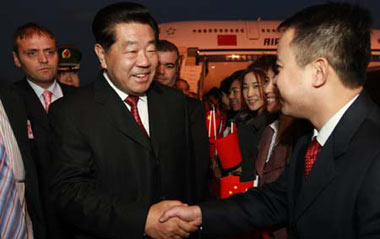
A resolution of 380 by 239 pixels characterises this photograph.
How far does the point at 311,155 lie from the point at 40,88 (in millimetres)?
2881

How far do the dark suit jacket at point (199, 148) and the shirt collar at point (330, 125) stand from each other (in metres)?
1.17

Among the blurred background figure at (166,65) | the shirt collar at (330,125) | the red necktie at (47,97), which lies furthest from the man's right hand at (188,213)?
the red necktie at (47,97)

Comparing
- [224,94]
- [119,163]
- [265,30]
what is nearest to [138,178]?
[119,163]

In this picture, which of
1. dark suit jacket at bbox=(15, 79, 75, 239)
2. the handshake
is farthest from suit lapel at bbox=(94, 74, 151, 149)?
dark suit jacket at bbox=(15, 79, 75, 239)

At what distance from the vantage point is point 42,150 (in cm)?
329

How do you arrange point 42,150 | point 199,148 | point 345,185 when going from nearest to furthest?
point 345,185 < point 199,148 < point 42,150

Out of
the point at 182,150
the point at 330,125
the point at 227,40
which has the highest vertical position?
the point at 227,40

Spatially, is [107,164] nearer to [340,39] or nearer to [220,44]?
[340,39]

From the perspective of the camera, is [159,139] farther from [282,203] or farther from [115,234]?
[282,203]

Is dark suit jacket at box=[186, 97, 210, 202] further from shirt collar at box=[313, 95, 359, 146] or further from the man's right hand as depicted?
shirt collar at box=[313, 95, 359, 146]

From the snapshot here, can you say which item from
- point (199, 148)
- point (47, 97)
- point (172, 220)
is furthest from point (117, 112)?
point (47, 97)

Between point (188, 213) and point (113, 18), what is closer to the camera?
point (113, 18)

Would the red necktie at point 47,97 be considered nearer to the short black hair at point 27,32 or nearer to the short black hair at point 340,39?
the short black hair at point 27,32

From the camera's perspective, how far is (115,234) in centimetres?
193
